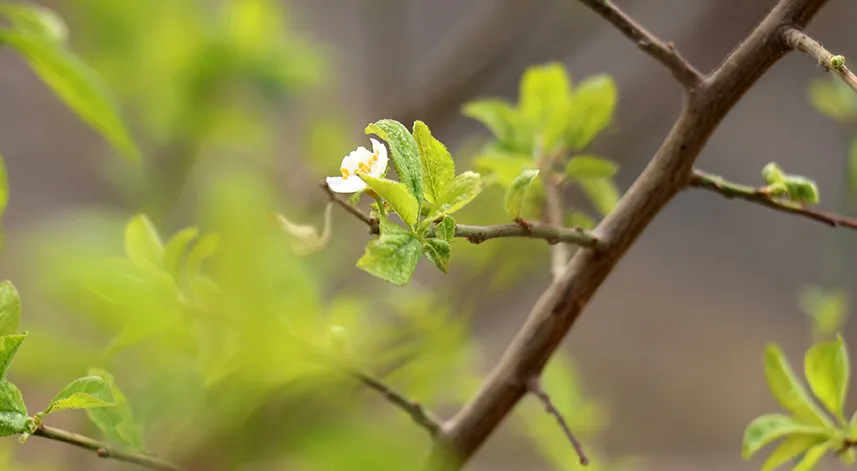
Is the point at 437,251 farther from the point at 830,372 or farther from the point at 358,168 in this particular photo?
the point at 830,372

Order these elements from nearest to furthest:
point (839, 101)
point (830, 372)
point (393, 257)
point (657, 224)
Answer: point (393, 257), point (830, 372), point (839, 101), point (657, 224)


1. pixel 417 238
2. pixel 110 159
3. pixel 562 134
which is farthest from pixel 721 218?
pixel 417 238

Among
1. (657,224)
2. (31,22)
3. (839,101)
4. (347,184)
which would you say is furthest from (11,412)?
(657,224)

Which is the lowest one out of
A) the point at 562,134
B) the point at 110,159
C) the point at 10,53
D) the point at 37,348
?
the point at 10,53

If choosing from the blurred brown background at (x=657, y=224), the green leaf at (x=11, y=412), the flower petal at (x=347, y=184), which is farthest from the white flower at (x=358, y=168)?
the blurred brown background at (x=657, y=224)

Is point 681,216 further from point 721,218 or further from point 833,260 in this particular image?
point 833,260

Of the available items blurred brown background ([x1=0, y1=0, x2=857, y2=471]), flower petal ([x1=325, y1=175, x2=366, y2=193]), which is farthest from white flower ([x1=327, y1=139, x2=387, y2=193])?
blurred brown background ([x1=0, y1=0, x2=857, y2=471])
